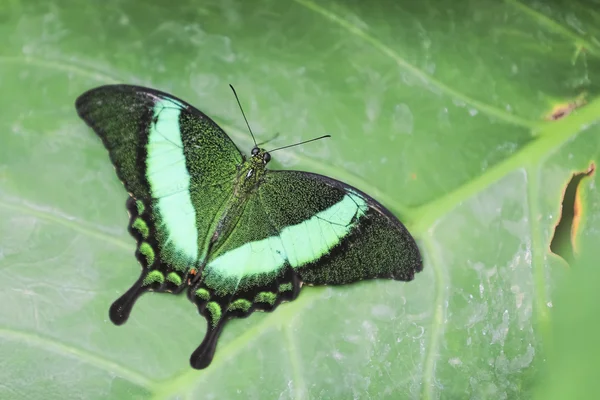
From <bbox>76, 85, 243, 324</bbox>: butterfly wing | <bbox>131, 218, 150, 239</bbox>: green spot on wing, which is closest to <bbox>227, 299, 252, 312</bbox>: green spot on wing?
<bbox>76, 85, 243, 324</bbox>: butterfly wing

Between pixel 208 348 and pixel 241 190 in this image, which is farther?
pixel 241 190

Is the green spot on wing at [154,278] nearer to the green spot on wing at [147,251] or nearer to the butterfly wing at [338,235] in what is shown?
the green spot on wing at [147,251]

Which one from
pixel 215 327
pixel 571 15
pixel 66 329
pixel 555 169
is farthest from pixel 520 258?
pixel 66 329

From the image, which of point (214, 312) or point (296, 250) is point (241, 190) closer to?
point (296, 250)

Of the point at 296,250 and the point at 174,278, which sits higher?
the point at 296,250

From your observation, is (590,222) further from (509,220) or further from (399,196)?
(399,196)

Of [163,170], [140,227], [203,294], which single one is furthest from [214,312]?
[163,170]

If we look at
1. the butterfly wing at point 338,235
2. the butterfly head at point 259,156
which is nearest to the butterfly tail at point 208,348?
the butterfly wing at point 338,235
